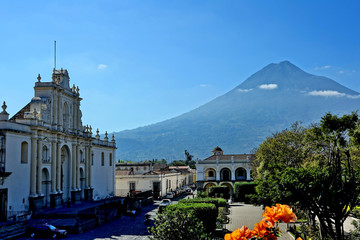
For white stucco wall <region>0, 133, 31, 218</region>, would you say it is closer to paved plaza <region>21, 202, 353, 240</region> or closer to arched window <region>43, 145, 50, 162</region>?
arched window <region>43, 145, 50, 162</region>

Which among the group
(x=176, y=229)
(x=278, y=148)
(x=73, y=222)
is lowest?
(x=73, y=222)

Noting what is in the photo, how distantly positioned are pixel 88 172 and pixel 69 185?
5.19 metres

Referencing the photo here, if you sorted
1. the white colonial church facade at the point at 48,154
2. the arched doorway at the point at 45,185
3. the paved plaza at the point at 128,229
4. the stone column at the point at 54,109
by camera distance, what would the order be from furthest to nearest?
1. the stone column at the point at 54,109
2. the arched doorway at the point at 45,185
3. the white colonial church facade at the point at 48,154
4. the paved plaza at the point at 128,229

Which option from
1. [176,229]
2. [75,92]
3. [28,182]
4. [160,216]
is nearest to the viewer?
[176,229]

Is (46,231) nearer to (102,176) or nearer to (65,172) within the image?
(65,172)

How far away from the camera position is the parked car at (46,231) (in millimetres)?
24938

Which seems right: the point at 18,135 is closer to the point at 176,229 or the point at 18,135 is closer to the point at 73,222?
the point at 73,222

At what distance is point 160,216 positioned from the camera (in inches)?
500

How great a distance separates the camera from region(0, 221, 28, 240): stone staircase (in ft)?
80.0

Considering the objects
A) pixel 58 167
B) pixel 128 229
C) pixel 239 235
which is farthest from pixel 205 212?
pixel 239 235

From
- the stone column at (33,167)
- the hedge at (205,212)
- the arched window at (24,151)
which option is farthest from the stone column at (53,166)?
the hedge at (205,212)

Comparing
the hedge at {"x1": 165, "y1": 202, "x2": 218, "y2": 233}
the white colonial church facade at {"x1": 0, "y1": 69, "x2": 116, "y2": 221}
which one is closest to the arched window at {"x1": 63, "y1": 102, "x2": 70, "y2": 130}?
the white colonial church facade at {"x1": 0, "y1": 69, "x2": 116, "y2": 221}

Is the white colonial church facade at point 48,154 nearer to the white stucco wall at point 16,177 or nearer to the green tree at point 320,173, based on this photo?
the white stucco wall at point 16,177

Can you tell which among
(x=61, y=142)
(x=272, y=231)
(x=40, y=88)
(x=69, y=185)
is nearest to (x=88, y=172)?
(x=69, y=185)
